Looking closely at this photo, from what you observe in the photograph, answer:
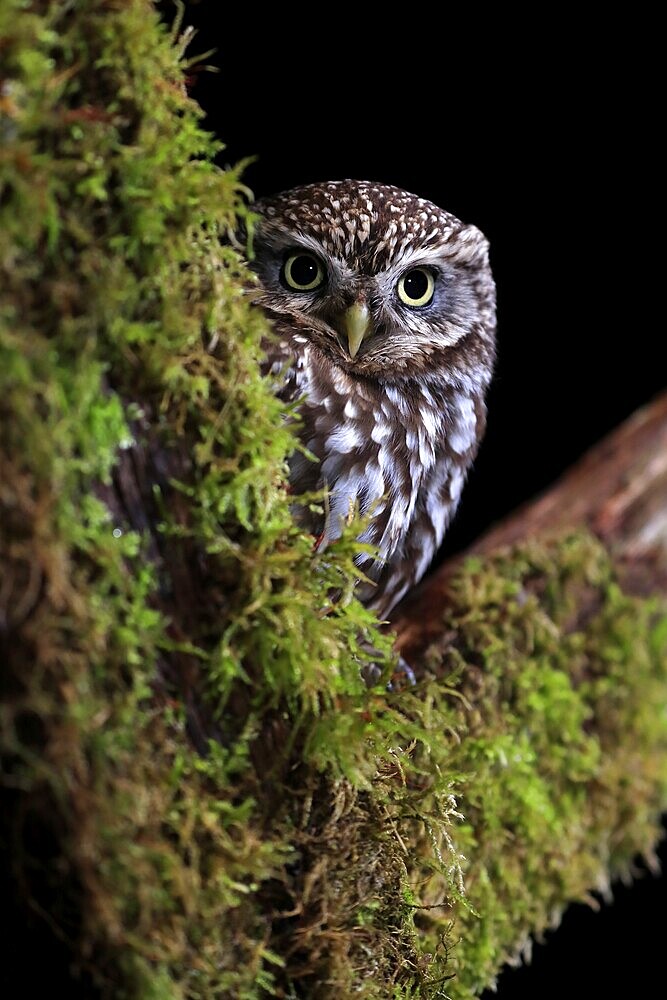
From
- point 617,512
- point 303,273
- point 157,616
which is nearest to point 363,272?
point 303,273

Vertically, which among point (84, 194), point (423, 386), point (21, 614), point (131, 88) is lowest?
point (21, 614)

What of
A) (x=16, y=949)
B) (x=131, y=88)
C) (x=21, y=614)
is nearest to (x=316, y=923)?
(x=16, y=949)

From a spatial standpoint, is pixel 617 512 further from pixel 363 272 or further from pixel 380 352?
pixel 363 272

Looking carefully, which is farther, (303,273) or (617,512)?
(617,512)

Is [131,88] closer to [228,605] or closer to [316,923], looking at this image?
[228,605]

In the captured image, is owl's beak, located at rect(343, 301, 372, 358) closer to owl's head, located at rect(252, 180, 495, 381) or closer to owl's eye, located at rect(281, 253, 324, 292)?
owl's head, located at rect(252, 180, 495, 381)

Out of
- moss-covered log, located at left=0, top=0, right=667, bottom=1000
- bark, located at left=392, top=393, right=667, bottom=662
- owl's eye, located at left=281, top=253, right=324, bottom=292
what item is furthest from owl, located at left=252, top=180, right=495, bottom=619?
moss-covered log, located at left=0, top=0, right=667, bottom=1000

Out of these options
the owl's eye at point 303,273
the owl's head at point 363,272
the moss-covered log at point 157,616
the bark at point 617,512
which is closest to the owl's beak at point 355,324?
the owl's head at point 363,272
